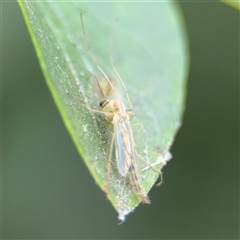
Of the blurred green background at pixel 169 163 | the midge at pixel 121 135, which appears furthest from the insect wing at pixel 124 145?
the blurred green background at pixel 169 163

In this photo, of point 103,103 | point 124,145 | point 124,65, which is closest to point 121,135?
point 124,145

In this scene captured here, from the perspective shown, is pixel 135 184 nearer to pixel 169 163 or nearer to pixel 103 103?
pixel 103 103

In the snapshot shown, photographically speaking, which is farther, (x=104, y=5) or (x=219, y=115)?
(x=219, y=115)

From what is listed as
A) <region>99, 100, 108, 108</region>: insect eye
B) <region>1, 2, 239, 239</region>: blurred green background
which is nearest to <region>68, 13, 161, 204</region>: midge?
<region>99, 100, 108, 108</region>: insect eye

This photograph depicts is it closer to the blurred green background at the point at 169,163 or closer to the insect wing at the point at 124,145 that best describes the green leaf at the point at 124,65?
the insect wing at the point at 124,145

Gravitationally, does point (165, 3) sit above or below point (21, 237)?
above

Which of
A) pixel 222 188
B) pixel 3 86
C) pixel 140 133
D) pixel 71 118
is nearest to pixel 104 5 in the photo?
pixel 140 133

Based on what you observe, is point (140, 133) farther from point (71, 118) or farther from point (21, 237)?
point (21, 237)
